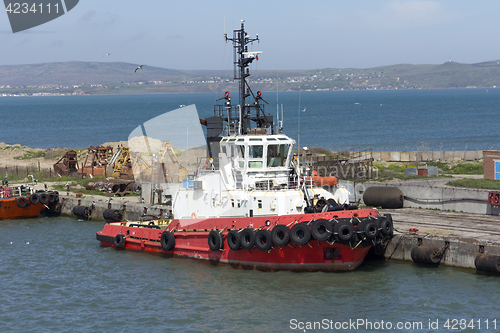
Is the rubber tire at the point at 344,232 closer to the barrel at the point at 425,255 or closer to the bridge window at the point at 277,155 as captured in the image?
the barrel at the point at 425,255

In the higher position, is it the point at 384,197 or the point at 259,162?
the point at 259,162

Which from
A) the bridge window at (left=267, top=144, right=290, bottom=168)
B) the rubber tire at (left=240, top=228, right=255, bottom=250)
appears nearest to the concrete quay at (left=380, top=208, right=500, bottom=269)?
the bridge window at (left=267, top=144, right=290, bottom=168)

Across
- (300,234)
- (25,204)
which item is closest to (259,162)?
(300,234)

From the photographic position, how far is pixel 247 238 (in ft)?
63.5

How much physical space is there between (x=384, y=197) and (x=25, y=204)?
20843 millimetres

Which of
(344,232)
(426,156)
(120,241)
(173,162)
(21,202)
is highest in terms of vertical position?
(173,162)

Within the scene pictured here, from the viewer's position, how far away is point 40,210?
107ft

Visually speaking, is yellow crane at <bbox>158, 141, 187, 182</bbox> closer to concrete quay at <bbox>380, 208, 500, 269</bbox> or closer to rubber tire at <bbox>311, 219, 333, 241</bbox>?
concrete quay at <bbox>380, 208, 500, 269</bbox>

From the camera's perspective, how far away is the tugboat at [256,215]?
18531mm

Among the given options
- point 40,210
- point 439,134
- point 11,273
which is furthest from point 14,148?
point 439,134

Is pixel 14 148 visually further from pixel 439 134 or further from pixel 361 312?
pixel 439 134

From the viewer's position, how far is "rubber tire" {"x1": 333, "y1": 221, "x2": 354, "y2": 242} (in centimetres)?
1792

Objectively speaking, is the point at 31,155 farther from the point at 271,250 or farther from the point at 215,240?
the point at 271,250

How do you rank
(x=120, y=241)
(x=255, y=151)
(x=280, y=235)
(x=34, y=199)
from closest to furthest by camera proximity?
(x=280, y=235) < (x=255, y=151) < (x=120, y=241) < (x=34, y=199)
